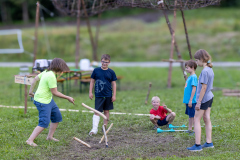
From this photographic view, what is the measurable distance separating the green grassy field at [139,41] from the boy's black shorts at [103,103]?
12.7 m

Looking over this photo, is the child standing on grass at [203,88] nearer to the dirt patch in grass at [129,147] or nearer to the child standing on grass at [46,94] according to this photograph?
the dirt patch in grass at [129,147]

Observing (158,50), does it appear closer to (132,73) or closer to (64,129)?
(132,73)

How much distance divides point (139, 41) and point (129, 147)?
16.5 meters

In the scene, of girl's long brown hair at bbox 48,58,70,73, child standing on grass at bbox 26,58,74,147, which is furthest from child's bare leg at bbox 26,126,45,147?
girl's long brown hair at bbox 48,58,70,73

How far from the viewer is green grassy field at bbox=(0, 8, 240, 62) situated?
764 inches

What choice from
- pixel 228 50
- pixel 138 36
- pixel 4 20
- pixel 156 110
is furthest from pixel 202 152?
pixel 4 20

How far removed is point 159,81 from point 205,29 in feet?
34.0

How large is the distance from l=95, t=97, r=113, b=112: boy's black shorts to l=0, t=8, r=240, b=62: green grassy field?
12743 mm

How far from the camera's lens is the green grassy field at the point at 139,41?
19.4 metres

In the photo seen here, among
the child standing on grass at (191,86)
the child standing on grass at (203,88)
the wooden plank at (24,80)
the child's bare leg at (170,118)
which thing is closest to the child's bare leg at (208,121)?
the child standing on grass at (203,88)

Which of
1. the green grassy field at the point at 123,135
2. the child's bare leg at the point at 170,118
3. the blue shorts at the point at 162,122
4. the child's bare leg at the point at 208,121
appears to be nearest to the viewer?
the green grassy field at the point at 123,135

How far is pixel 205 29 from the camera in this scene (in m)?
21.8

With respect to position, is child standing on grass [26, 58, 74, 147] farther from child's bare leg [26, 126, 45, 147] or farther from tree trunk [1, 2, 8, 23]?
tree trunk [1, 2, 8, 23]

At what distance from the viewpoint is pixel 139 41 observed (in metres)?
21.1
